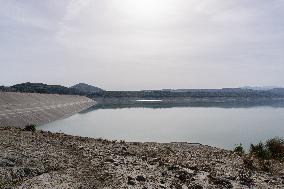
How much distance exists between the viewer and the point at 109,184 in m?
15.8

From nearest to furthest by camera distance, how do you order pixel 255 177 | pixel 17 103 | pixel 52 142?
pixel 255 177, pixel 52 142, pixel 17 103

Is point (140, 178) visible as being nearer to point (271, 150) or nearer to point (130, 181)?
point (130, 181)

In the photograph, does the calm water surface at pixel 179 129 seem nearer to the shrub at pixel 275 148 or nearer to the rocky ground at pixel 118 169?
the shrub at pixel 275 148

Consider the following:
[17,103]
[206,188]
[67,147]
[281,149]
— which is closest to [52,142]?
[67,147]

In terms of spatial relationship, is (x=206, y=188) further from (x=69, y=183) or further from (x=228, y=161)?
(x=228, y=161)

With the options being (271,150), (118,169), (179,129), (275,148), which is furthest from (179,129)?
(118,169)

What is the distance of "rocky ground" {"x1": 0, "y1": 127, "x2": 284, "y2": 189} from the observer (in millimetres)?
16078

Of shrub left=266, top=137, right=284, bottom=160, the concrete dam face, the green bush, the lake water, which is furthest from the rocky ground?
the concrete dam face

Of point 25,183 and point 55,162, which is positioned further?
point 55,162

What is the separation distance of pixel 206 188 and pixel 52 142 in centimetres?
1105

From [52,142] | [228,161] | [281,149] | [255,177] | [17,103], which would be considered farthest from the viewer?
[17,103]

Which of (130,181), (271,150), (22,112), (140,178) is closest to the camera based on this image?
(130,181)

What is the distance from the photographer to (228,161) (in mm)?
22250

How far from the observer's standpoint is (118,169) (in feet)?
59.2
